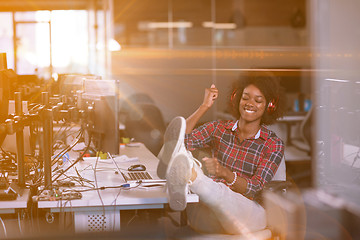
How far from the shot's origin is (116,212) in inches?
87.4

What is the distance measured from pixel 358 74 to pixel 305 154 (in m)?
1.74

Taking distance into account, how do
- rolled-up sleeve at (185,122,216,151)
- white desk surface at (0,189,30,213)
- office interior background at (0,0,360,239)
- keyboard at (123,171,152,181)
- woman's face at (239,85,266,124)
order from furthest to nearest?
1. office interior background at (0,0,360,239)
2. rolled-up sleeve at (185,122,216,151)
3. woman's face at (239,85,266,124)
4. keyboard at (123,171,152,181)
5. white desk surface at (0,189,30,213)

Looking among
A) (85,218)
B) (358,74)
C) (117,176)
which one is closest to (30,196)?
(85,218)

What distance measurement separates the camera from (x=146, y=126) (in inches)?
181

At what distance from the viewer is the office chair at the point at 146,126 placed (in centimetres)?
453

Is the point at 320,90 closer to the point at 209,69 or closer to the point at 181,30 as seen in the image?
the point at 209,69

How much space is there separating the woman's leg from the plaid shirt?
150 mm

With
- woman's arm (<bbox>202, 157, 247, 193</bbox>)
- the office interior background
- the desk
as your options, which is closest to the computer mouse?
the desk

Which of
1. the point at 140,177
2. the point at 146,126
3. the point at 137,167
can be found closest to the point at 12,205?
the point at 140,177

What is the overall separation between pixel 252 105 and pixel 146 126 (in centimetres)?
196

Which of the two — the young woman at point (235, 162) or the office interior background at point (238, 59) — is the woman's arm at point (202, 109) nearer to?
the young woman at point (235, 162)

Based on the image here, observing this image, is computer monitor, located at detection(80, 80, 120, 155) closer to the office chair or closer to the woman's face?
the woman's face

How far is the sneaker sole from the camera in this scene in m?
2.12

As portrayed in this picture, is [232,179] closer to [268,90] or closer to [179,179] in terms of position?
[179,179]
